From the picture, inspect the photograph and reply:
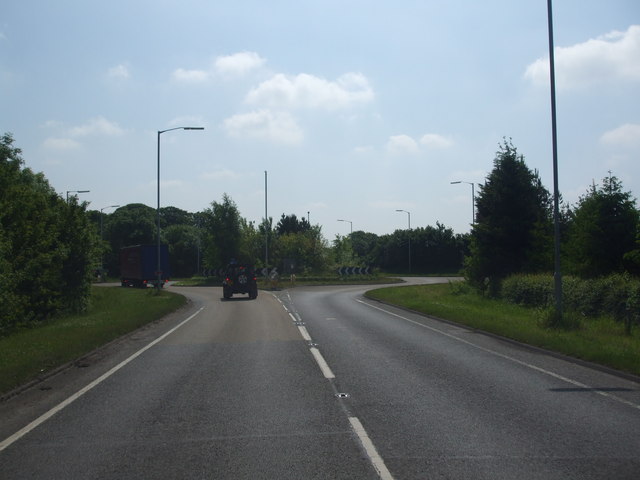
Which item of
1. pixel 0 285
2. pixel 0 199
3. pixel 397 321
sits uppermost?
pixel 0 199

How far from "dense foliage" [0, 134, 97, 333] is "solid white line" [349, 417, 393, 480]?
42.7 ft

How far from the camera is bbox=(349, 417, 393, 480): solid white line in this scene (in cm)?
542

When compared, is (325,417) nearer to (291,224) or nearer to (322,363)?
(322,363)

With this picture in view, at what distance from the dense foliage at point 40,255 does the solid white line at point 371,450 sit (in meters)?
13.0

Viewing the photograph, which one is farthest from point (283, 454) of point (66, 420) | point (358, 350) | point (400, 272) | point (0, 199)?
point (400, 272)

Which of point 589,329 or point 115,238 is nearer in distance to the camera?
point 589,329

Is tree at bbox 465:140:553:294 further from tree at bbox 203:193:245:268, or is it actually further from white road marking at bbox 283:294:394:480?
tree at bbox 203:193:245:268

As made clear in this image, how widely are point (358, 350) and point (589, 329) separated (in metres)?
7.37

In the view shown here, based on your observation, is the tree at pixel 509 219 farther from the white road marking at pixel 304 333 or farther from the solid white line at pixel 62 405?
the solid white line at pixel 62 405

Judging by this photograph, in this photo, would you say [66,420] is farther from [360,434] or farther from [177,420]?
[360,434]

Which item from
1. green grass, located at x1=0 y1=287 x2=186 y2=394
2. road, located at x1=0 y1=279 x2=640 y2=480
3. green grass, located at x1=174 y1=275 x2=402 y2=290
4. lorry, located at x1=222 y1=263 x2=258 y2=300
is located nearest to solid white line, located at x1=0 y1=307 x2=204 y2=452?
road, located at x1=0 y1=279 x2=640 y2=480

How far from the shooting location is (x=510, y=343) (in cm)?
1541

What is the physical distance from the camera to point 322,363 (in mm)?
11977

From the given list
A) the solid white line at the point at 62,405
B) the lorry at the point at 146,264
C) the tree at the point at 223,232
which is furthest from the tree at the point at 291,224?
the solid white line at the point at 62,405
